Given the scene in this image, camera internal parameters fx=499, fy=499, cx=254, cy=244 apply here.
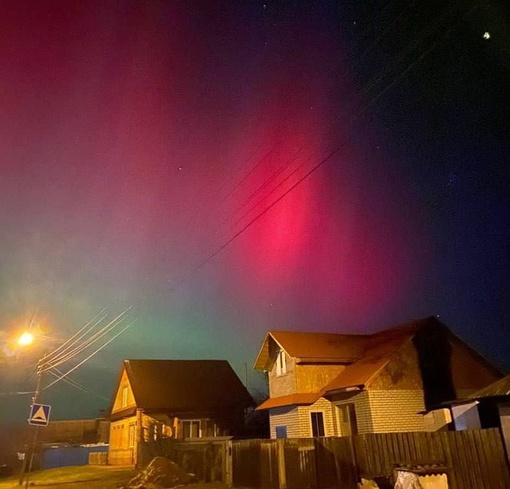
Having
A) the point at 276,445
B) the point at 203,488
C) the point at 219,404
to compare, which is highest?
the point at 219,404

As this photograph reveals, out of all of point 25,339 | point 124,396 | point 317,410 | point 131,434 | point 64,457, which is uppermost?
point 124,396

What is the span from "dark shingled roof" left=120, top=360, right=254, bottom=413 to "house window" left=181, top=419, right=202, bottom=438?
824 mm

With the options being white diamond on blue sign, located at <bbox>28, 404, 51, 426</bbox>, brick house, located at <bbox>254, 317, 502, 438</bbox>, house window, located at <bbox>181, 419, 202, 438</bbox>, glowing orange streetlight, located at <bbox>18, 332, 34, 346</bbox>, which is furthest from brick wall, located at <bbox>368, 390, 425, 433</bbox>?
house window, located at <bbox>181, 419, 202, 438</bbox>

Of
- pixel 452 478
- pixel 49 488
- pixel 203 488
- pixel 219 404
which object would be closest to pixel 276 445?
pixel 203 488

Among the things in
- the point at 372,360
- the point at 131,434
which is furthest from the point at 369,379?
the point at 131,434

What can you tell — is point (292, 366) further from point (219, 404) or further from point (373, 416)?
point (219, 404)

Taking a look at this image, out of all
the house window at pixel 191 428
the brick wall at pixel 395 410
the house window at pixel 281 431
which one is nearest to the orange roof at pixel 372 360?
the brick wall at pixel 395 410

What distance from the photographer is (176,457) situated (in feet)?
76.2

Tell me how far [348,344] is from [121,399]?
20262 millimetres

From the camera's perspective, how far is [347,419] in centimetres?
2380

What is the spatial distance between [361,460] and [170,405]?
2246cm

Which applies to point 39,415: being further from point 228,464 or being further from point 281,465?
point 281,465

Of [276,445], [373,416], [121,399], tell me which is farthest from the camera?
[121,399]

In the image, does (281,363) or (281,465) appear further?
(281,363)
